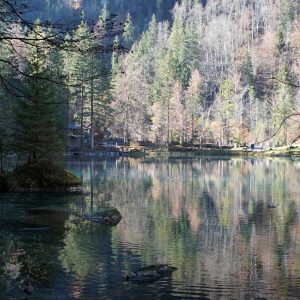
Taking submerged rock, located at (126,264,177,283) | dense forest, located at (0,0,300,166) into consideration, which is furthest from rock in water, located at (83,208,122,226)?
dense forest, located at (0,0,300,166)

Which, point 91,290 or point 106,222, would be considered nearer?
point 91,290

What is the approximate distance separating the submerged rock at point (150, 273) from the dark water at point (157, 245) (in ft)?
0.75

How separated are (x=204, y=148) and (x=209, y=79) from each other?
47030 millimetres

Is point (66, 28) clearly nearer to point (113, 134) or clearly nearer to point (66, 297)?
point (66, 297)

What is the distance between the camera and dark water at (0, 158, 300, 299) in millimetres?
Result: 13055

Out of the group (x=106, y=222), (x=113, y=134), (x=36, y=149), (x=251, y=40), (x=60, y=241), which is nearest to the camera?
(x=60, y=241)

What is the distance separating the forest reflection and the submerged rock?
358mm

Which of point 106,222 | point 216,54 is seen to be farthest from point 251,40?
point 106,222

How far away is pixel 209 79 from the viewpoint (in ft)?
444

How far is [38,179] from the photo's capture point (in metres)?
A: 32.0

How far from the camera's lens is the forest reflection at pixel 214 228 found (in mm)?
14219

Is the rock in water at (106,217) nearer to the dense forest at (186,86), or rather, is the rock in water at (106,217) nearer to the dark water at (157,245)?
the dark water at (157,245)

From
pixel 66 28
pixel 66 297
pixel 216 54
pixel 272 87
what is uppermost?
pixel 216 54

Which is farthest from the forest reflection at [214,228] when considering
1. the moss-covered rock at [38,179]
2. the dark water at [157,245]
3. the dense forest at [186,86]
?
the dense forest at [186,86]
